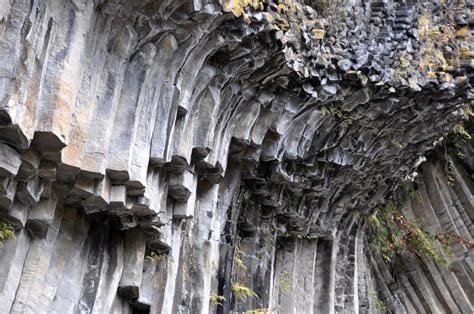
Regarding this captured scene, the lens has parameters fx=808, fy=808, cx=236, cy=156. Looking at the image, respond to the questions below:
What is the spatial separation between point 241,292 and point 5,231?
3.65m

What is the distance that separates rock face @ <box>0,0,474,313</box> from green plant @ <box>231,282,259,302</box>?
12 centimetres

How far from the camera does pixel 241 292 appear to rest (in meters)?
8.68

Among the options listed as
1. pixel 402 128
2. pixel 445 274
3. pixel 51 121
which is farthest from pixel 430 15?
pixel 51 121

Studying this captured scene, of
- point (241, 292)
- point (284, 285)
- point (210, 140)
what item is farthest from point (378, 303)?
point (210, 140)

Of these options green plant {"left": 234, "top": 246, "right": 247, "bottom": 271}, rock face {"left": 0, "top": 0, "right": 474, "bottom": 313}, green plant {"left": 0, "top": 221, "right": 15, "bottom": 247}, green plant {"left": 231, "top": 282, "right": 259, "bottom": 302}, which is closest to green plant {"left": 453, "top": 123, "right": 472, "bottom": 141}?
rock face {"left": 0, "top": 0, "right": 474, "bottom": 313}

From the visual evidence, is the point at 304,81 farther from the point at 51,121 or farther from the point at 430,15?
the point at 51,121

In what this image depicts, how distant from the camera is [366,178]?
34.9 ft

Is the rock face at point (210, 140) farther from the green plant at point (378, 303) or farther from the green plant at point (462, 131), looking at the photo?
the green plant at point (462, 131)

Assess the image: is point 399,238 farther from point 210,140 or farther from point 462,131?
point 210,140

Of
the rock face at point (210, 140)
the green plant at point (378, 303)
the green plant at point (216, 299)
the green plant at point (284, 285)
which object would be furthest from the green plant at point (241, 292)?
the green plant at point (378, 303)

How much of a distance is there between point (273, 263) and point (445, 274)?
4767 mm

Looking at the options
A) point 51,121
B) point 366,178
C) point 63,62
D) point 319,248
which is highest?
point 366,178

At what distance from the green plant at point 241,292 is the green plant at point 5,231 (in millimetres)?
3303

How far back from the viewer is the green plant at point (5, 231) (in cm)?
555
